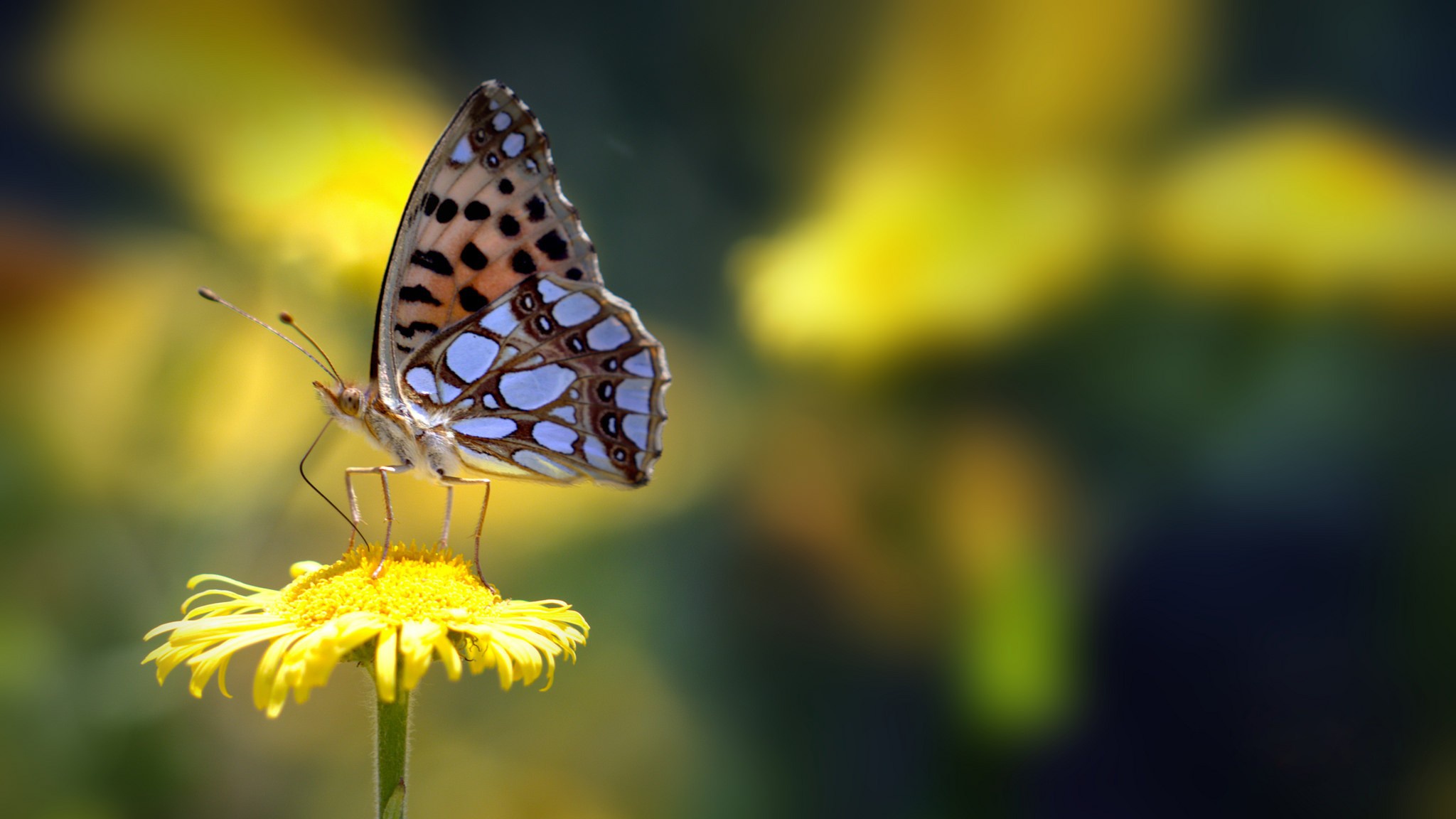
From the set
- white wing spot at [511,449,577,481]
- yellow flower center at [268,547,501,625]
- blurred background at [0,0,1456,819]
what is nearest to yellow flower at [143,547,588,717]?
yellow flower center at [268,547,501,625]

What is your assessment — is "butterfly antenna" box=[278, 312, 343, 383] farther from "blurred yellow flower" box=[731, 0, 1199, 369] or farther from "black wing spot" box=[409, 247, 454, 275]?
"blurred yellow flower" box=[731, 0, 1199, 369]

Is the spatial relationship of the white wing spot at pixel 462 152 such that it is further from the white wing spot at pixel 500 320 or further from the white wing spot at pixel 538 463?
the white wing spot at pixel 538 463

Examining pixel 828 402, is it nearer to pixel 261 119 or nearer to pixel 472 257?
pixel 472 257

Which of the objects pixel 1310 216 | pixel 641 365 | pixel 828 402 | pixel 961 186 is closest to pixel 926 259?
pixel 961 186

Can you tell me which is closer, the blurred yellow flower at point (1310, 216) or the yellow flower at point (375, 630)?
the yellow flower at point (375, 630)

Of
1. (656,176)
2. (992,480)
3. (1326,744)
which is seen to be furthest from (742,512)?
(1326,744)

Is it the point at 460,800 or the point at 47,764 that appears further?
the point at 460,800

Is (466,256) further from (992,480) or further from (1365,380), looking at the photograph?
(1365,380)

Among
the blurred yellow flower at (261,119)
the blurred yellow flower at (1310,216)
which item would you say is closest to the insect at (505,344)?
the blurred yellow flower at (261,119)
